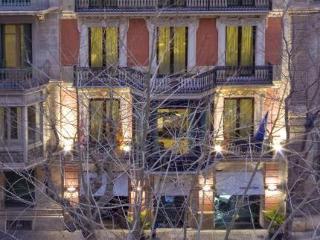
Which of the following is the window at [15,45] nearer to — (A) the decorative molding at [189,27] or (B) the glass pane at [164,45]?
(A) the decorative molding at [189,27]

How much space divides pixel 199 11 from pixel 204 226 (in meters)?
6.63

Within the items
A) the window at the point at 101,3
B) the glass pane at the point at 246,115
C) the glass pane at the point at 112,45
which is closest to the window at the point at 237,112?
the glass pane at the point at 246,115

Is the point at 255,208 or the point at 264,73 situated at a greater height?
the point at 264,73

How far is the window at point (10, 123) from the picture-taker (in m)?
22.9

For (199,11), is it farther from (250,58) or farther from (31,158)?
(31,158)

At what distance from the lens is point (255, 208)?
968 inches

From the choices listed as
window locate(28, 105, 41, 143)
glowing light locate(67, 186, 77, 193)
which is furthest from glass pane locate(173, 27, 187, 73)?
glowing light locate(67, 186, 77, 193)

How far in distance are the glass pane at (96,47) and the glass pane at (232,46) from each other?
3920mm

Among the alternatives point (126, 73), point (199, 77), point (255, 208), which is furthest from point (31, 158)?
point (255, 208)

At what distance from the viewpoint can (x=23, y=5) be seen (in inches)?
911

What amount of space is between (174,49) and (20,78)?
4750 mm

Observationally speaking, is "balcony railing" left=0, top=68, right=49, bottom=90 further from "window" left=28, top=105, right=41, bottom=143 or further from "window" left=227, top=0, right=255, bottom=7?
"window" left=227, top=0, right=255, bottom=7

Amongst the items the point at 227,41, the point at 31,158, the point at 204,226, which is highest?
the point at 227,41

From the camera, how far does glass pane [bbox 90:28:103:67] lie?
2375 cm
